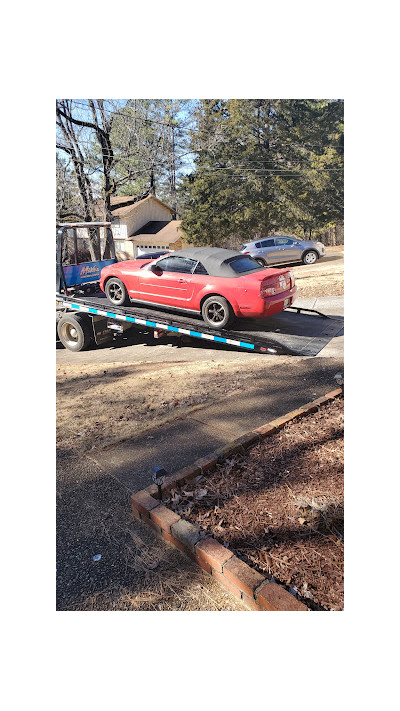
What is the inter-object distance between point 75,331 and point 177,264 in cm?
173

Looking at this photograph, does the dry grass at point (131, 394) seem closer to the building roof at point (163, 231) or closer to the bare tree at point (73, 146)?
the building roof at point (163, 231)

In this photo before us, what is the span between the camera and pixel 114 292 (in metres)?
4.63

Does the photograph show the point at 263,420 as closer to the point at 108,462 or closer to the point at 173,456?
the point at 173,456

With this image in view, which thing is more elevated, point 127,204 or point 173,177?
point 173,177

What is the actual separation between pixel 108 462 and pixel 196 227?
2434 mm

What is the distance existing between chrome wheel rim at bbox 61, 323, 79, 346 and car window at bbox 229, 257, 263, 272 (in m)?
2.25

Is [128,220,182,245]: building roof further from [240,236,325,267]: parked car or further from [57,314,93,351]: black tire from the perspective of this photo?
[57,314,93,351]: black tire

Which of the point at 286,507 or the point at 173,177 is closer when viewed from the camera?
the point at 286,507

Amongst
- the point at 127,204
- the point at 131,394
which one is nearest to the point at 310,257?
the point at 127,204

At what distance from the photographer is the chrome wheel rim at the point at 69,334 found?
198 inches

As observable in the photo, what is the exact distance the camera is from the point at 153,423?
3492mm

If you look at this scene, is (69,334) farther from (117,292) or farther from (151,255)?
(151,255)

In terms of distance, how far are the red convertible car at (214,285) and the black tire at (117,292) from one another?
0.20 metres
